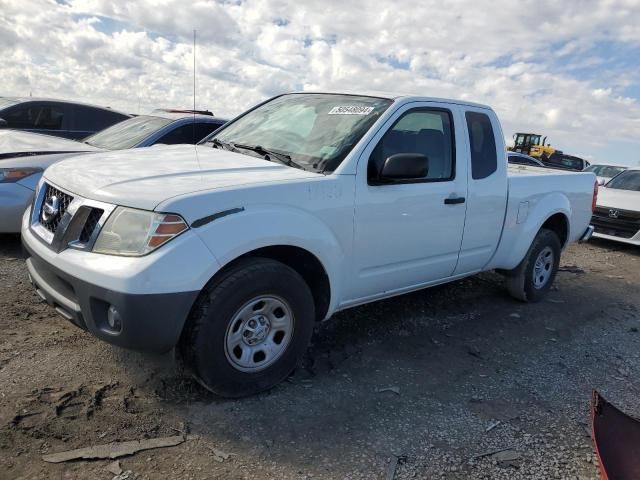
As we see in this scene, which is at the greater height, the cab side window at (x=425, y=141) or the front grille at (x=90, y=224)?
the cab side window at (x=425, y=141)

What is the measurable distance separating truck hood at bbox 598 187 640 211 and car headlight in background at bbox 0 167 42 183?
8911 mm

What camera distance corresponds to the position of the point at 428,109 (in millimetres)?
4070

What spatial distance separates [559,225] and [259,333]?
3.94m

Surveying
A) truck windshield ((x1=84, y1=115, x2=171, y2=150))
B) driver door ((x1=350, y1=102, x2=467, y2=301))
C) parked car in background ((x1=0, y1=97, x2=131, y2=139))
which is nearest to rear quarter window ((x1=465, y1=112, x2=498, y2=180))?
driver door ((x1=350, y1=102, x2=467, y2=301))

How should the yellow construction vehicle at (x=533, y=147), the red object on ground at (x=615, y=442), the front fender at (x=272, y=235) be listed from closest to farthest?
the red object on ground at (x=615, y=442)
the front fender at (x=272, y=235)
the yellow construction vehicle at (x=533, y=147)

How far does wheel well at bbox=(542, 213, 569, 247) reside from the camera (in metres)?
5.55

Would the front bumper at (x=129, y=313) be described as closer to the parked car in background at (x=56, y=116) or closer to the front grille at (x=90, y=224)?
the front grille at (x=90, y=224)

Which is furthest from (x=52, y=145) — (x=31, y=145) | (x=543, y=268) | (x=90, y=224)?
(x=543, y=268)

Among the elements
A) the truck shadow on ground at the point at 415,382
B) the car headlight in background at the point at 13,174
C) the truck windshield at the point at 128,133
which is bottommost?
the truck shadow on ground at the point at 415,382

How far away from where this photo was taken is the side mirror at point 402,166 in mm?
3432

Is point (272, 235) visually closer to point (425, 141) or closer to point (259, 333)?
point (259, 333)

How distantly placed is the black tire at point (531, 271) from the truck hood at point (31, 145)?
4.79 m

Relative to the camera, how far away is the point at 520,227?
195 inches

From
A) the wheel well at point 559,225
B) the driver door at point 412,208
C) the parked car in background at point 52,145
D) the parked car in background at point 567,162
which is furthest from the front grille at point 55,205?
the parked car in background at point 567,162
